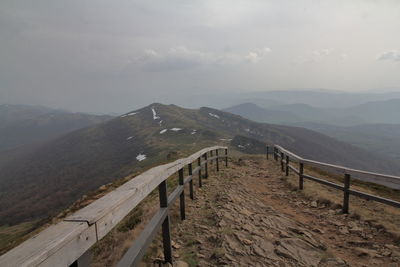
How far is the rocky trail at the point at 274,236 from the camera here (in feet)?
16.3

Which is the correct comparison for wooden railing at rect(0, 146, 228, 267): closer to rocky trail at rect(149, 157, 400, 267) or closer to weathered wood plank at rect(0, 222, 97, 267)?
weathered wood plank at rect(0, 222, 97, 267)

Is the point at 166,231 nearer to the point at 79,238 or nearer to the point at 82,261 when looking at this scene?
the point at 82,261

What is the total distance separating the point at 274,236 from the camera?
19.7 feet

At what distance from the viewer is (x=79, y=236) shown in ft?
6.04

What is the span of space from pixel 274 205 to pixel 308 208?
3.75 feet

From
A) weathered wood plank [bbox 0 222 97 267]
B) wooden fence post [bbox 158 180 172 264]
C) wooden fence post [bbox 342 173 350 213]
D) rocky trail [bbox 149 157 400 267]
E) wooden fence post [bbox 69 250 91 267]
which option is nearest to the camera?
weathered wood plank [bbox 0 222 97 267]

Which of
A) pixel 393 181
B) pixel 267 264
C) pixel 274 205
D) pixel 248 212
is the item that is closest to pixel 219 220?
pixel 248 212

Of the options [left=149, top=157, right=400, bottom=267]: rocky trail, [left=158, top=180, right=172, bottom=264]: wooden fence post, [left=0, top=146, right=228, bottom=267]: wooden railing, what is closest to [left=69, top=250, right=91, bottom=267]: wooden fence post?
[left=0, top=146, right=228, bottom=267]: wooden railing

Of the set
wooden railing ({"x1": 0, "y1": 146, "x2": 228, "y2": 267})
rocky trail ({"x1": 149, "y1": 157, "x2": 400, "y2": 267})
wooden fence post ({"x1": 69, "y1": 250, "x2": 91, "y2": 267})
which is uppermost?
wooden railing ({"x1": 0, "y1": 146, "x2": 228, "y2": 267})

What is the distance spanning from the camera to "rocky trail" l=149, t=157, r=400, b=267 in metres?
4.98

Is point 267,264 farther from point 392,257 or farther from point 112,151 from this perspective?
point 112,151

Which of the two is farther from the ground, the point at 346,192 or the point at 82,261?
the point at 82,261

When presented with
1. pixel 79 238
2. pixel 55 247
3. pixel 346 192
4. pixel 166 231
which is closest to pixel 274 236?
pixel 166 231

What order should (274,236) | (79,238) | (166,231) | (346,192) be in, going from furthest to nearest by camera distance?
(346,192)
(274,236)
(166,231)
(79,238)
